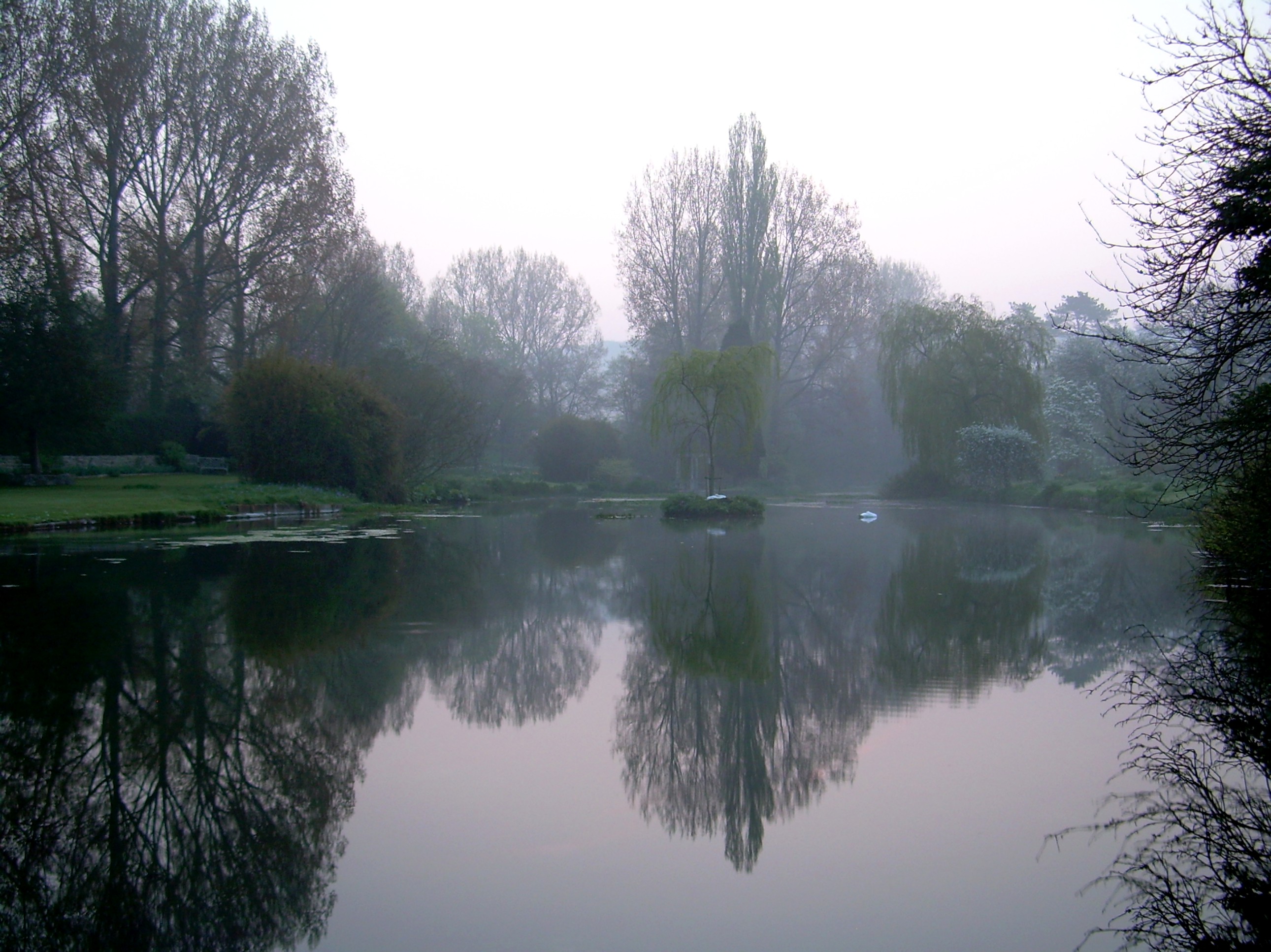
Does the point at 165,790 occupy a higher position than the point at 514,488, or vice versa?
the point at 514,488

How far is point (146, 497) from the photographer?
74.8ft

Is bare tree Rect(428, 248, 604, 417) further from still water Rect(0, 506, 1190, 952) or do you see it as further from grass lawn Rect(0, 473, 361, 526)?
still water Rect(0, 506, 1190, 952)

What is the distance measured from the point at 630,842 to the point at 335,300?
125 ft

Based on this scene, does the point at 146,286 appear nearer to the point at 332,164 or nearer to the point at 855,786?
the point at 332,164

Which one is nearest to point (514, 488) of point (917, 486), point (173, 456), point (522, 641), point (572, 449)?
point (572, 449)

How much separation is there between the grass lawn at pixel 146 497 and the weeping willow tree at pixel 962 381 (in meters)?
22.7

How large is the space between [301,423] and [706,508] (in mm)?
11550

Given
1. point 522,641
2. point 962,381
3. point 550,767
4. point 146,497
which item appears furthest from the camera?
point 962,381

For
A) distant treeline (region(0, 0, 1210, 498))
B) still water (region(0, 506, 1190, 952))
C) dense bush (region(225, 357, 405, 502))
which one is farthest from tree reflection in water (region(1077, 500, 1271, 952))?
dense bush (region(225, 357, 405, 502))

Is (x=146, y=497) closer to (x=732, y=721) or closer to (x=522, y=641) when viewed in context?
(x=522, y=641)

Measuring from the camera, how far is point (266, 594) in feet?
33.4

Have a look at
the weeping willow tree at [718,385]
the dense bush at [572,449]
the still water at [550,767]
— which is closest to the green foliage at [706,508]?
the weeping willow tree at [718,385]

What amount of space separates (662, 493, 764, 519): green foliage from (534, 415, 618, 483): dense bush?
22066 mm

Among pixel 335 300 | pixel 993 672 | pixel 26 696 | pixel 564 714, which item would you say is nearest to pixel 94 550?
pixel 26 696
